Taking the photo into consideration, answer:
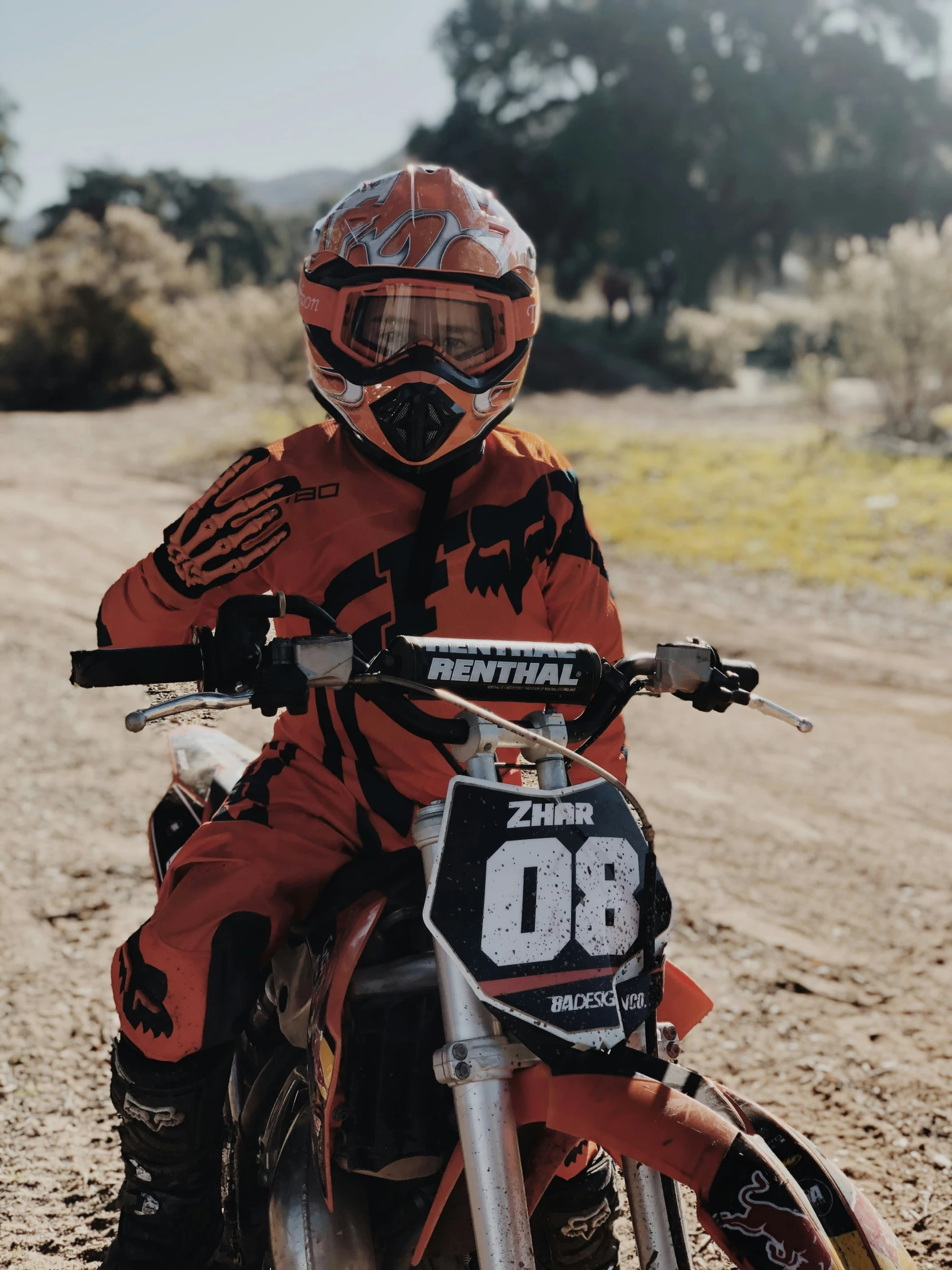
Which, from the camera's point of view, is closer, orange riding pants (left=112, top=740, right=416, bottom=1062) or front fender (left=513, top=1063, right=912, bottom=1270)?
front fender (left=513, top=1063, right=912, bottom=1270)

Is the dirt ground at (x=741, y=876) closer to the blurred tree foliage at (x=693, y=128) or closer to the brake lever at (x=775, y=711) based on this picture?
the brake lever at (x=775, y=711)

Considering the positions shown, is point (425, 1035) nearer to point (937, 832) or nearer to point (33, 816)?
point (33, 816)

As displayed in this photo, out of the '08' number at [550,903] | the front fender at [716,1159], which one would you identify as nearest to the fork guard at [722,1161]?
the front fender at [716,1159]

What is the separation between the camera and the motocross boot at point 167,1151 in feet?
7.02

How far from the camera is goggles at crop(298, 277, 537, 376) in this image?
234 cm

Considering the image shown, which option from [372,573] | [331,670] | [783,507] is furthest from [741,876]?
[783,507]

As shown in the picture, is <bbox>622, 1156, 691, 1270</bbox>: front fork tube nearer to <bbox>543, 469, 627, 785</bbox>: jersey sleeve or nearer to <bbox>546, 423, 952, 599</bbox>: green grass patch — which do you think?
<bbox>543, 469, 627, 785</bbox>: jersey sleeve

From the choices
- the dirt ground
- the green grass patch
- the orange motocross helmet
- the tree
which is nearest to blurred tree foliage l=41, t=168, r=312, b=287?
the tree

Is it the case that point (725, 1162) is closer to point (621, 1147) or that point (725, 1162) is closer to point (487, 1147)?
point (621, 1147)

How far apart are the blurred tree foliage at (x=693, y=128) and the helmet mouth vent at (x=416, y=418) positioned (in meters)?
37.9

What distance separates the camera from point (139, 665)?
1.71m

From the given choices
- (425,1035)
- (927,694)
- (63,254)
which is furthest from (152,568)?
(63,254)

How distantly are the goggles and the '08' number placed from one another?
115cm

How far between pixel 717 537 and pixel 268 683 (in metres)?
10.1
